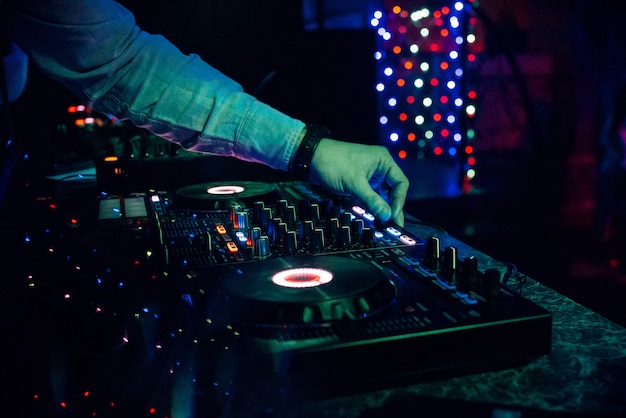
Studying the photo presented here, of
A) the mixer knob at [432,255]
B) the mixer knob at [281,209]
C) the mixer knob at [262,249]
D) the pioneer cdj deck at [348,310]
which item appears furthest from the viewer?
the mixer knob at [281,209]

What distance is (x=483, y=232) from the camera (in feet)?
15.9

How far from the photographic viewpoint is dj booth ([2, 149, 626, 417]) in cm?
74

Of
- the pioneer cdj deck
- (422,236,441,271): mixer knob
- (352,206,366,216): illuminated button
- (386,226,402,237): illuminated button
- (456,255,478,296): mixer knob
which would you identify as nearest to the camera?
the pioneer cdj deck

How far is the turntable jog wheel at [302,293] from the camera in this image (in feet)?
2.53

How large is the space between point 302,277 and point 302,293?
15cm

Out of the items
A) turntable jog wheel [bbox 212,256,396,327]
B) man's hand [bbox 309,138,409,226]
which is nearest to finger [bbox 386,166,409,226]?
man's hand [bbox 309,138,409,226]

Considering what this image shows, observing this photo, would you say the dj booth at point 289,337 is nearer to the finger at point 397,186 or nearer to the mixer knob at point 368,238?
the mixer knob at point 368,238

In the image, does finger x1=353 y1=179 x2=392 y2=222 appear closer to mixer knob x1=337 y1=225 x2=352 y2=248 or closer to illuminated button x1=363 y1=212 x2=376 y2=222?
illuminated button x1=363 y1=212 x2=376 y2=222

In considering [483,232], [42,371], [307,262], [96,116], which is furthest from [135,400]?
[483,232]

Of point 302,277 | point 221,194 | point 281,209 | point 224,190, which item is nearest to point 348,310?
point 302,277

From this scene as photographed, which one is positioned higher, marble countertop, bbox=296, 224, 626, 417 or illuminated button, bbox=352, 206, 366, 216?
illuminated button, bbox=352, 206, 366, 216

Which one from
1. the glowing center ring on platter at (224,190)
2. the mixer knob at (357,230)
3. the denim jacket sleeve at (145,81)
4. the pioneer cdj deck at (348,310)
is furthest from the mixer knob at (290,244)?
the glowing center ring on platter at (224,190)

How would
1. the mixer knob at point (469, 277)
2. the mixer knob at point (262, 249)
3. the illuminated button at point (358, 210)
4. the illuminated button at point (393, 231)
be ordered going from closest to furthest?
the mixer knob at point (469, 277) < the mixer knob at point (262, 249) < the illuminated button at point (393, 231) < the illuminated button at point (358, 210)

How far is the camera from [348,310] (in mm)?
779
